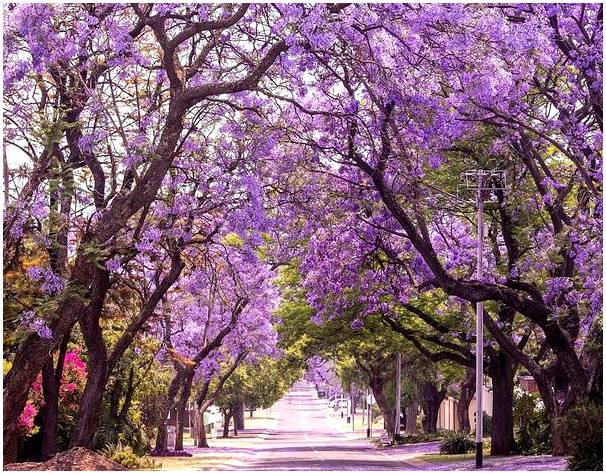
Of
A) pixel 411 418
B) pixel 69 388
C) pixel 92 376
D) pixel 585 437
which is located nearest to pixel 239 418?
pixel 411 418

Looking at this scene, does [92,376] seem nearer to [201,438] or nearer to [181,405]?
[181,405]

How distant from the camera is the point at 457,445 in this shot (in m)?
36.6

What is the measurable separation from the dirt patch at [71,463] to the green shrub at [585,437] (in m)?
8.62

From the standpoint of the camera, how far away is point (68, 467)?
17.1 meters

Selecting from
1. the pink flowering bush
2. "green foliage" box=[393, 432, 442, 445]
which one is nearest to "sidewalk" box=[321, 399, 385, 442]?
"green foliage" box=[393, 432, 442, 445]

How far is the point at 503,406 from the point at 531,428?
2814 mm

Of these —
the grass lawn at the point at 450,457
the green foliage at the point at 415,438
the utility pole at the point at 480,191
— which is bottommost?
the grass lawn at the point at 450,457

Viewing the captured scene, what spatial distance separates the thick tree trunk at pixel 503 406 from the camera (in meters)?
30.7

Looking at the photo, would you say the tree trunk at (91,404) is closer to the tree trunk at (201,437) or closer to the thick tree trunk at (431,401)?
the tree trunk at (201,437)

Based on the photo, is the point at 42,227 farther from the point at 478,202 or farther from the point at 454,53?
the point at 478,202

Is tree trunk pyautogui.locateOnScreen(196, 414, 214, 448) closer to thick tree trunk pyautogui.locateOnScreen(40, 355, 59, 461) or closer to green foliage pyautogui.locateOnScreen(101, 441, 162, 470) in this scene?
green foliage pyautogui.locateOnScreen(101, 441, 162, 470)

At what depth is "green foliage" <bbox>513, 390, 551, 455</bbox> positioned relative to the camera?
30.4 m

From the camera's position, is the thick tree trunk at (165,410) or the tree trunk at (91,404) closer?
the tree trunk at (91,404)

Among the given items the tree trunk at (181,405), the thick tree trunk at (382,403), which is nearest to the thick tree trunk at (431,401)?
the thick tree trunk at (382,403)
